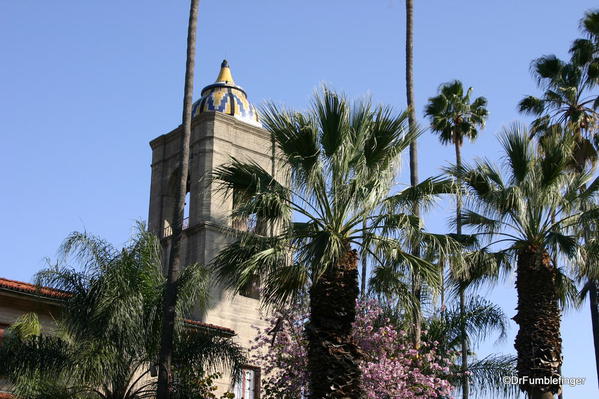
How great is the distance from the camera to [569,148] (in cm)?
2028

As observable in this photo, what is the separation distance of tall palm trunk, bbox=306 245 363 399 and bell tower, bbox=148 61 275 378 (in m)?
14.8

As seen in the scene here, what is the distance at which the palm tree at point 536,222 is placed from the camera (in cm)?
1922

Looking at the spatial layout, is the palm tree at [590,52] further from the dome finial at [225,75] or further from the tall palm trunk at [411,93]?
the dome finial at [225,75]

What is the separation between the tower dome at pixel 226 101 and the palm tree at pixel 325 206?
1852 centimetres

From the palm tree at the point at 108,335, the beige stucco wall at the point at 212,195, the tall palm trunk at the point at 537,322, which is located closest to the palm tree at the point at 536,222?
the tall palm trunk at the point at 537,322

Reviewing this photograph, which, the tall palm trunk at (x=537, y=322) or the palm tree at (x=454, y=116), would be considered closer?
the tall palm trunk at (x=537, y=322)

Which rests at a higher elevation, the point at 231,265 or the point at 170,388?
the point at 231,265

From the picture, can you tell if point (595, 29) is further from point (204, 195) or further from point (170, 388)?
point (170, 388)

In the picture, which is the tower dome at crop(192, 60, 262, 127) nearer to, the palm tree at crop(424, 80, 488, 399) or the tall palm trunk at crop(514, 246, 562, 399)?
the palm tree at crop(424, 80, 488, 399)

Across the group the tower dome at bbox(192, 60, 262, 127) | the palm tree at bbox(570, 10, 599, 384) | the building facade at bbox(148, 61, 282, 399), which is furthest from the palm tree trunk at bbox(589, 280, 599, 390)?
the tower dome at bbox(192, 60, 262, 127)

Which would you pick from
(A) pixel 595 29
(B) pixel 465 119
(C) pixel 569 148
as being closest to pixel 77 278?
(C) pixel 569 148

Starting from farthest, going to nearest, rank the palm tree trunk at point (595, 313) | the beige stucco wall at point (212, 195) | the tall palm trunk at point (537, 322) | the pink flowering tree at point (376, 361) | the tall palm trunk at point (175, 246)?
the beige stucco wall at point (212, 195) < the palm tree trunk at point (595, 313) < the pink flowering tree at point (376, 361) < the tall palm trunk at point (537, 322) < the tall palm trunk at point (175, 246)

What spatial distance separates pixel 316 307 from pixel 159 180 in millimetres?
22031

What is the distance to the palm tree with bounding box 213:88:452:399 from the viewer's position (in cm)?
1688
